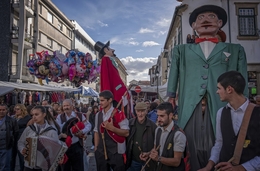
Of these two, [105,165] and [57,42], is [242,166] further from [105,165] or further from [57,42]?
[57,42]

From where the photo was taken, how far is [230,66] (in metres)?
2.98

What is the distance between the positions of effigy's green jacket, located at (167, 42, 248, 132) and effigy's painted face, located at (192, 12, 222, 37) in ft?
0.62

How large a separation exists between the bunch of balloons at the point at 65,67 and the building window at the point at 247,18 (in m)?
11.0

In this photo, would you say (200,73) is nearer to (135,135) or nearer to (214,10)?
(214,10)

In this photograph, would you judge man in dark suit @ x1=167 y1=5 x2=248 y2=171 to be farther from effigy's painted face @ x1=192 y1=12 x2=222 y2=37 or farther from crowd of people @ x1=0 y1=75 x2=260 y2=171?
crowd of people @ x1=0 y1=75 x2=260 y2=171

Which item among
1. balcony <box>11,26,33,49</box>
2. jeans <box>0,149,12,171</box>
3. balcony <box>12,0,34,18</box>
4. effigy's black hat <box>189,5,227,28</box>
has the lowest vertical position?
jeans <box>0,149,12,171</box>

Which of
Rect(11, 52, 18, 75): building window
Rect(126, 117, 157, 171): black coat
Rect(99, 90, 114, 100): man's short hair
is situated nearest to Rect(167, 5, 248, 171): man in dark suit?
Rect(99, 90, 114, 100): man's short hair

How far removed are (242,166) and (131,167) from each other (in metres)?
2.79

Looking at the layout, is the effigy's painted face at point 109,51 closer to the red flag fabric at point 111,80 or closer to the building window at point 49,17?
the red flag fabric at point 111,80

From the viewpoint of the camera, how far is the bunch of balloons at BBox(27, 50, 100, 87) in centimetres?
727

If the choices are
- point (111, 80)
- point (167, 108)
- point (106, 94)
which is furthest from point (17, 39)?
point (167, 108)

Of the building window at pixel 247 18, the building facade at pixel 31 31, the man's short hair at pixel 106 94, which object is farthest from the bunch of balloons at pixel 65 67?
the building facade at pixel 31 31

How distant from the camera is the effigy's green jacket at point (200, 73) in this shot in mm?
2883

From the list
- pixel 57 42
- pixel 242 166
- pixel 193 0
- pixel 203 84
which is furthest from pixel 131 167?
pixel 57 42
